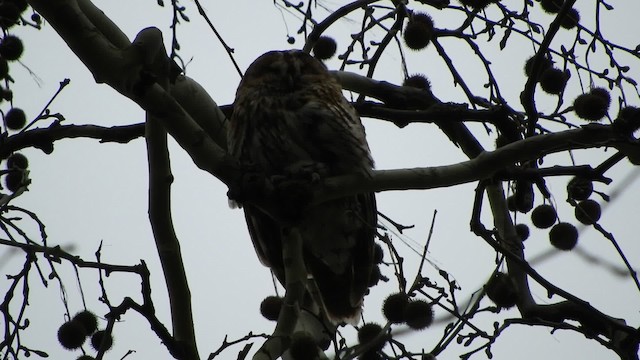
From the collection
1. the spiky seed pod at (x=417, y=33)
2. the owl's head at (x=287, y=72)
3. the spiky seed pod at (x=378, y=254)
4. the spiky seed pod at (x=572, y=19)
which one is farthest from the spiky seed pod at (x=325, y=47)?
the spiky seed pod at (x=572, y=19)

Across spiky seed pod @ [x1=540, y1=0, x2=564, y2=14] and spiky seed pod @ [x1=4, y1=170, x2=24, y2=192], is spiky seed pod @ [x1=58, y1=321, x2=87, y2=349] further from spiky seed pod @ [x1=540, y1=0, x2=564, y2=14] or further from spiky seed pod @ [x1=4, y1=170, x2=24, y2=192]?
spiky seed pod @ [x1=540, y1=0, x2=564, y2=14]

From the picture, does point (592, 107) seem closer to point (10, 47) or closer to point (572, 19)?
point (572, 19)

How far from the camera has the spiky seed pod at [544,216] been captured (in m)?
3.66

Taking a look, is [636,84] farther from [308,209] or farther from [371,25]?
[308,209]

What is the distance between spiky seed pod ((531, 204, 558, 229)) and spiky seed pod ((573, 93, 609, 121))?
52 centimetres

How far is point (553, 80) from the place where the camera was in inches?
144

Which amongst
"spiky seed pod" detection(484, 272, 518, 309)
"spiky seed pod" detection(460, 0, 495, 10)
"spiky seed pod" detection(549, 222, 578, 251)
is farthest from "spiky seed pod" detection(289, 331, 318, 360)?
"spiky seed pod" detection(460, 0, 495, 10)

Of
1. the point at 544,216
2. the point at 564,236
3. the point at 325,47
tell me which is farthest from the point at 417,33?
the point at 564,236

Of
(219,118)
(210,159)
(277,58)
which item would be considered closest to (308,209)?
(210,159)

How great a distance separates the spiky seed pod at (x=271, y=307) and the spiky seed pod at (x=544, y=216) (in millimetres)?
1424

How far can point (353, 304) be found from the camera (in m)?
3.81

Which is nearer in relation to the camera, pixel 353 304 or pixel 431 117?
pixel 431 117

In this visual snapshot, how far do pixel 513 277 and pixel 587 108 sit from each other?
84 cm

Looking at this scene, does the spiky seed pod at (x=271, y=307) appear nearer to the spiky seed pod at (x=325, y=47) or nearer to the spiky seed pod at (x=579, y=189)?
the spiky seed pod at (x=579, y=189)
